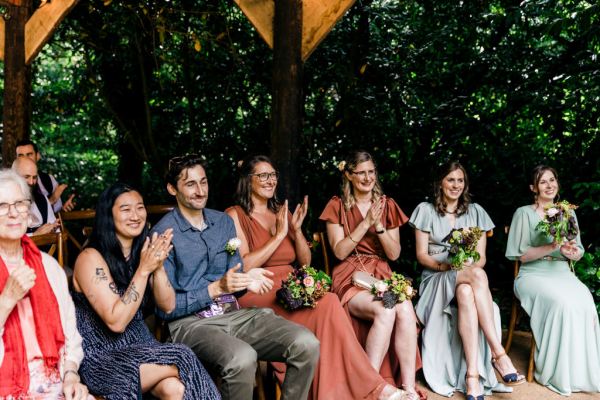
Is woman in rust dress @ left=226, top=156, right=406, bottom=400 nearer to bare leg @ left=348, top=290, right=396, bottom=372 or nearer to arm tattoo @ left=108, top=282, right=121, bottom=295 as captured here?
bare leg @ left=348, top=290, right=396, bottom=372

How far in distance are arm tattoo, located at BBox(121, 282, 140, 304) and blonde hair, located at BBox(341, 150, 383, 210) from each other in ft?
6.04

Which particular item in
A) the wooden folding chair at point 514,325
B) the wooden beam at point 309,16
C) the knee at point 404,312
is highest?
the wooden beam at point 309,16

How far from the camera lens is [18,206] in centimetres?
258

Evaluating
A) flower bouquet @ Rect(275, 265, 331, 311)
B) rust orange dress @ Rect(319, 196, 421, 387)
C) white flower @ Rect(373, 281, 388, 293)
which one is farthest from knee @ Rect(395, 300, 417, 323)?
flower bouquet @ Rect(275, 265, 331, 311)

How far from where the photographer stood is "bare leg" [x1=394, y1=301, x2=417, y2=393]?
3.88 metres

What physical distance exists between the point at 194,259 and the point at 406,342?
1379 mm

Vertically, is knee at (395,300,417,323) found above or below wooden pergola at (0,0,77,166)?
below

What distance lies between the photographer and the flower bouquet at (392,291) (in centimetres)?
383

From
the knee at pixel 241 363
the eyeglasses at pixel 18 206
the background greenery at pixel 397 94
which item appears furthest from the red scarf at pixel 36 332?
the background greenery at pixel 397 94

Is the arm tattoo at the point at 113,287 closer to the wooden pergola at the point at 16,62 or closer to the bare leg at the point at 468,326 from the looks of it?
the bare leg at the point at 468,326

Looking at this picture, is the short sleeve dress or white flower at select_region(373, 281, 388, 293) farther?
white flower at select_region(373, 281, 388, 293)

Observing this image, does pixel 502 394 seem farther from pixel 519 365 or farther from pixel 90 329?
pixel 90 329

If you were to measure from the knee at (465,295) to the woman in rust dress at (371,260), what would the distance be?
381mm

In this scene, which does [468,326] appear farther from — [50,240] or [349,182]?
[50,240]
